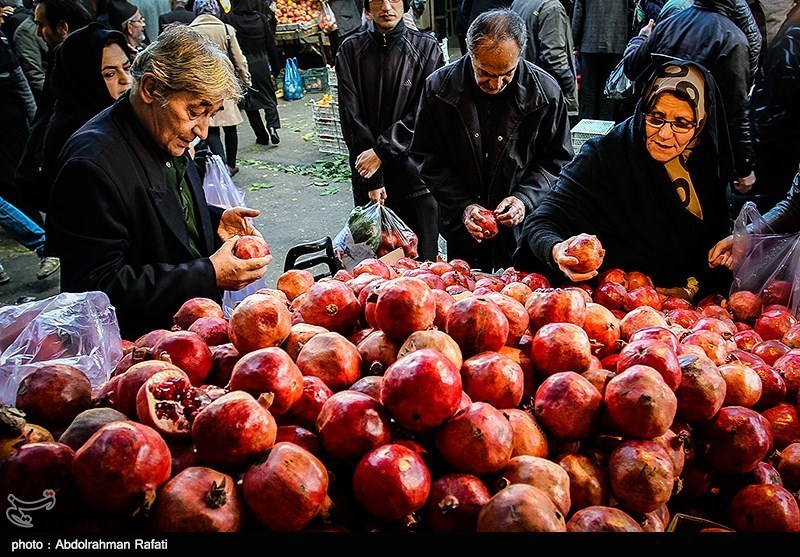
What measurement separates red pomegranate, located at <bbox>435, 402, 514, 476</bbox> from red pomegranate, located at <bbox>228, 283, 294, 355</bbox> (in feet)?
1.85

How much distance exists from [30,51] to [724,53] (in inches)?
280

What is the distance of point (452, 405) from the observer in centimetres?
140

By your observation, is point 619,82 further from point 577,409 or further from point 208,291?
point 577,409

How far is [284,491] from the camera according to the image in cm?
122

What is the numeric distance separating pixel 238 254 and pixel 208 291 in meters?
0.22

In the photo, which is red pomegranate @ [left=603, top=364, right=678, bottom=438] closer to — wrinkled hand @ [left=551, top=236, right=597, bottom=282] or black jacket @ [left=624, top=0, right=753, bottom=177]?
wrinkled hand @ [left=551, top=236, right=597, bottom=282]

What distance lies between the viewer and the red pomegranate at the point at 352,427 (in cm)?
138

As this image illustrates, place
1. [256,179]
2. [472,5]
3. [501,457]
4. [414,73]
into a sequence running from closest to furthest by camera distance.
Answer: [501,457], [414,73], [472,5], [256,179]

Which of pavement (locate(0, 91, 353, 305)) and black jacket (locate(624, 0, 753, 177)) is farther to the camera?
pavement (locate(0, 91, 353, 305))

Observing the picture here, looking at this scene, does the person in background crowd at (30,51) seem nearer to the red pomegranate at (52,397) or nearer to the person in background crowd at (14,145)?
the person in background crowd at (14,145)

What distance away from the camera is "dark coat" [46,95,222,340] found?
2.48m

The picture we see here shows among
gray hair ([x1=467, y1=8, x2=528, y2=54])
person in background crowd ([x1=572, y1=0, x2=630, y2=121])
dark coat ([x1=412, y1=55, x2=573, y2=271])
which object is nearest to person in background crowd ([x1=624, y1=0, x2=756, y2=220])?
dark coat ([x1=412, y1=55, x2=573, y2=271])

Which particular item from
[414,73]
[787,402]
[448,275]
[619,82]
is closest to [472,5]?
[619,82]

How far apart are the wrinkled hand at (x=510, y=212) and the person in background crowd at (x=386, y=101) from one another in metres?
1.45
